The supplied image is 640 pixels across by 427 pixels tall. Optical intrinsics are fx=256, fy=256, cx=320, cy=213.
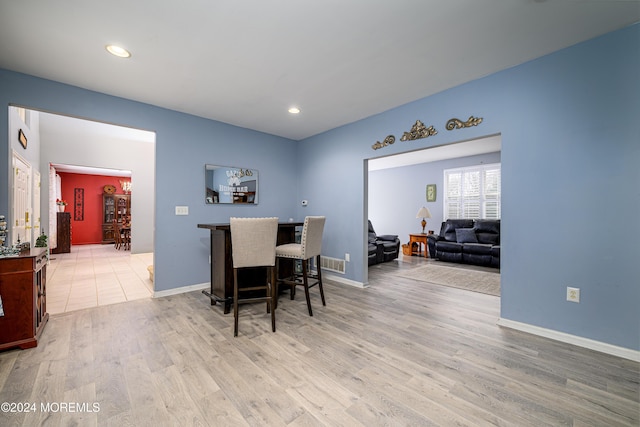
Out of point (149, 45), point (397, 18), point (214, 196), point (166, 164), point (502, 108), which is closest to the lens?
point (397, 18)

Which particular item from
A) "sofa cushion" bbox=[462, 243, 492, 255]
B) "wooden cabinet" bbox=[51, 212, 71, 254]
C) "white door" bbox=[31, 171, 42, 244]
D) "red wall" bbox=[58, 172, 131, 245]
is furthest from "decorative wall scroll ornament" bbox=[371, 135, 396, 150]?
"red wall" bbox=[58, 172, 131, 245]

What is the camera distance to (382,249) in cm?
581

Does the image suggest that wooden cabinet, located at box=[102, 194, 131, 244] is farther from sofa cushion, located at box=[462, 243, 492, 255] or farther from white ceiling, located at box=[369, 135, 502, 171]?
sofa cushion, located at box=[462, 243, 492, 255]

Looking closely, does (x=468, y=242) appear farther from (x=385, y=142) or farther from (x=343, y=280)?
(x=385, y=142)

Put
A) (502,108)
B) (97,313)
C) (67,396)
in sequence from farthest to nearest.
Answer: (97,313) < (502,108) < (67,396)

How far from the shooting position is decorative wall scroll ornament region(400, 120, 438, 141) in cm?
310

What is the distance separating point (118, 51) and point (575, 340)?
15.4 feet

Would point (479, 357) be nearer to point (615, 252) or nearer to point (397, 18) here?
point (615, 252)

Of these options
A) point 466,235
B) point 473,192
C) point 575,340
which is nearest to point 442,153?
point 473,192

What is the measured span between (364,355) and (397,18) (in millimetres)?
2579

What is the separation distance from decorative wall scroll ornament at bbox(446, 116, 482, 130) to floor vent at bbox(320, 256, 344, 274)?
2477 millimetres

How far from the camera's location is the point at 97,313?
287cm

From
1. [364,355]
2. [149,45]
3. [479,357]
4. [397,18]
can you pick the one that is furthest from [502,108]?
[149,45]

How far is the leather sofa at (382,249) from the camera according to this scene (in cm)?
550
